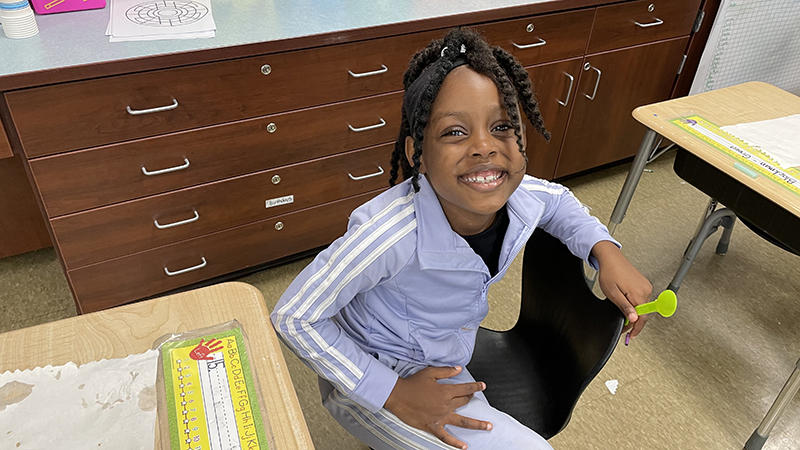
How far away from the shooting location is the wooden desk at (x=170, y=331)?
66 centimetres

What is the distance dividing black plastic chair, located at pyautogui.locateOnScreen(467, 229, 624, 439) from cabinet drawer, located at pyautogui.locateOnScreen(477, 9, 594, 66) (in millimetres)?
967

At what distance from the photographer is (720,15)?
7.35ft

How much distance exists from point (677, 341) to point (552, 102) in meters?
0.92

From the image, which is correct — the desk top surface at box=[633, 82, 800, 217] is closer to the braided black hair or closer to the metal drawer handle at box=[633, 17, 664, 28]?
the metal drawer handle at box=[633, 17, 664, 28]

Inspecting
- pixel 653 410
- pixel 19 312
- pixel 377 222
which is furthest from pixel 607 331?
pixel 19 312

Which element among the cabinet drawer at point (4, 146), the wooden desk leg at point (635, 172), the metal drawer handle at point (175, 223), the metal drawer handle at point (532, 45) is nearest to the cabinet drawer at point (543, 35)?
the metal drawer handle at point (532, 45)

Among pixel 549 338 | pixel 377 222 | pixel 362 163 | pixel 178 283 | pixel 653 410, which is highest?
pixel 377 222

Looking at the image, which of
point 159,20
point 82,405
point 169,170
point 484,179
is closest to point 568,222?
point 484,179

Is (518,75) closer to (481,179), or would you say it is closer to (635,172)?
(481,179)

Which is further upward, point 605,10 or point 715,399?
point 605,10

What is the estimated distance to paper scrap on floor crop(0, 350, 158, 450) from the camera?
617mm

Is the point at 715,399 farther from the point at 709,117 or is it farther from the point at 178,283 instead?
the point at 178,283

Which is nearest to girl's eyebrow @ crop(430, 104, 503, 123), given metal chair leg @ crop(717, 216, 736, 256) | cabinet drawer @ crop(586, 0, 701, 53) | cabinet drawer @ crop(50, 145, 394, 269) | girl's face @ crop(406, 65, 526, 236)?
girl's face @ crop(406, 65, 526, 236)

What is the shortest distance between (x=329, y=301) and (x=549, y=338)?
48 centimetres
